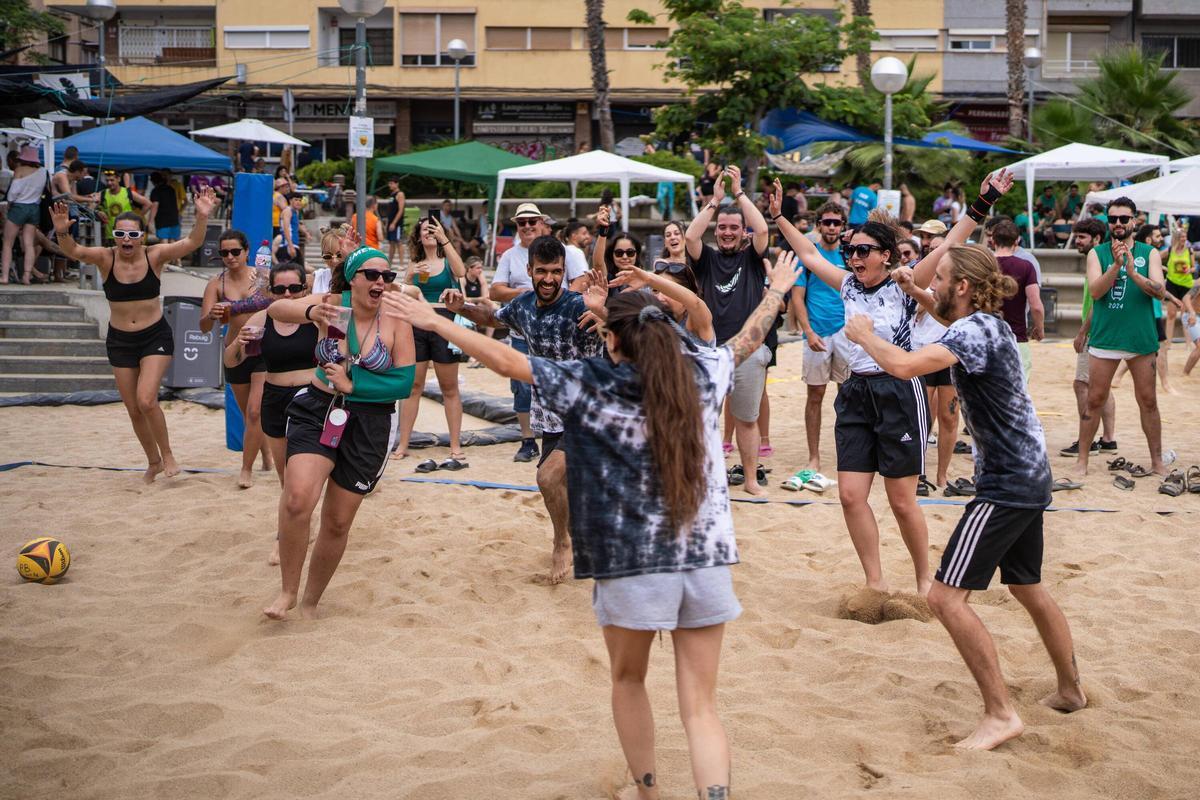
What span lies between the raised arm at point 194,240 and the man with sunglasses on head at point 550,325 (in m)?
2.57

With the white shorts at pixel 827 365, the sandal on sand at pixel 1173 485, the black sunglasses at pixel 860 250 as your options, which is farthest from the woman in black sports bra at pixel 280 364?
the sandal on sand at pixel 1173 485

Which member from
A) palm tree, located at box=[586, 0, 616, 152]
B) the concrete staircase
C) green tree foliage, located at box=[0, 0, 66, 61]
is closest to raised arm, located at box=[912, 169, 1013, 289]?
the concrete staircase

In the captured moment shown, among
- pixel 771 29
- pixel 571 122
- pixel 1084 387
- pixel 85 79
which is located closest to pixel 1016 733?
pixel 1084 387

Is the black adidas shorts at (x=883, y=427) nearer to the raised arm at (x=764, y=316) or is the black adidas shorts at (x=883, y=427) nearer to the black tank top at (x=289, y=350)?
the raised arm at (x=764, y=316)

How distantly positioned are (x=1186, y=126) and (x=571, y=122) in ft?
55.2

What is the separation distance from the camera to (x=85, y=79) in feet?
67.9

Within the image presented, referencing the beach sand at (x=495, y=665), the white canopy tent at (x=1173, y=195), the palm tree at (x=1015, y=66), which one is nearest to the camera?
the beach sand at (x=495, y=665)

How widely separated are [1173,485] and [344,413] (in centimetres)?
574

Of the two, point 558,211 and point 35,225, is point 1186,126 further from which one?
point 35,225

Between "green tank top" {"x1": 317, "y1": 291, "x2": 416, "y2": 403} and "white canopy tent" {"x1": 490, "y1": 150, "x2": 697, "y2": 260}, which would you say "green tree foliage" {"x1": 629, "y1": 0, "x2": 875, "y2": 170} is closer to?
"white canopy tent" {"x1": 490, "y1": 150, "x2": 697, "y2": 260}

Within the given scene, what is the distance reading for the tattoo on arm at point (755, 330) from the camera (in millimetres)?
3760

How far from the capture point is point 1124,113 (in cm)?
2647

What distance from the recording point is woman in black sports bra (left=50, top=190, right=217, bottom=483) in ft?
26.4

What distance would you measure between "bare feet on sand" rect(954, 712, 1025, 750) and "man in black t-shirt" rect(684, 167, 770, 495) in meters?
3.85
